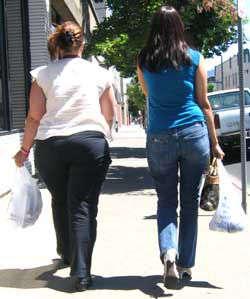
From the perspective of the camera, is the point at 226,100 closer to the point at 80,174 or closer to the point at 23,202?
the point at 23,202

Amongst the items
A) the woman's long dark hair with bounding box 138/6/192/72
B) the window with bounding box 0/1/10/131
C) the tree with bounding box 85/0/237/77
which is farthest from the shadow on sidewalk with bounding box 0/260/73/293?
the tree with bounding box 85/0/237/77

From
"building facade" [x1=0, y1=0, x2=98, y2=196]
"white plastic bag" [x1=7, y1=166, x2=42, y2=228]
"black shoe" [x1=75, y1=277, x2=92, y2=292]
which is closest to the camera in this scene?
"black shoe" [x1=75, y1=277, x2=92, y2=292]

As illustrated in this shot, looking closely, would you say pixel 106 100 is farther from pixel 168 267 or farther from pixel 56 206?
pixel 168 267

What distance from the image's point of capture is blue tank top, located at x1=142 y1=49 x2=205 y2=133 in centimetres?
443

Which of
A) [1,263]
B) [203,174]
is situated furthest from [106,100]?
[1,263]

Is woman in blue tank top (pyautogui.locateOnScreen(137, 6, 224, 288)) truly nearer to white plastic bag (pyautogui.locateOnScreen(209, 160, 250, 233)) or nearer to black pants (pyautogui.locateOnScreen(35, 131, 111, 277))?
white plastic bag (pyautogui.locateOnScreen(209, 160, 250, 233))

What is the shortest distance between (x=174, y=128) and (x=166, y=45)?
0.59 m

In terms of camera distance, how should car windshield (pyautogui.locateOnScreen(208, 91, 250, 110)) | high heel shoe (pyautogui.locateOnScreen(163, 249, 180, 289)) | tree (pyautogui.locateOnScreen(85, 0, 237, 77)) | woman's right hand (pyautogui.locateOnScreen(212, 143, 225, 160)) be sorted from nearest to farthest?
high heel shoe (pyautogui.locateOnScreen(163, 249, 180, 289)) < woman's right hand (pyautogui.locateOnScreen(212, 143, 225, 160)) < tree (pyautogui.locateOnScreen(85, 0, 237, 77)) < car windshield (pyautogui.locateOnScreen(208, 91, 250, 110))

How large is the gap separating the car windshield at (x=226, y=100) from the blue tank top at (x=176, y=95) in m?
12.3

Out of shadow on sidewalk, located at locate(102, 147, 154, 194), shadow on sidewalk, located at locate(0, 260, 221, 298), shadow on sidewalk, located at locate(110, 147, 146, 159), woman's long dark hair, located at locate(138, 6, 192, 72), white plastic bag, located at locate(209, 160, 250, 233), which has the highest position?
woman's long dark hair, located at locate(138, 6, 192, 72)

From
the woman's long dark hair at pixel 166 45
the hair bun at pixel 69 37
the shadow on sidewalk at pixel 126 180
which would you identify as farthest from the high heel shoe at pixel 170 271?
the shadow on sidewalk at pixel 126 180

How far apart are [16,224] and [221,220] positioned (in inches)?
62.0

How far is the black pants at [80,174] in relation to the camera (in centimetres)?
451

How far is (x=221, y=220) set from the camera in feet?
15.5
